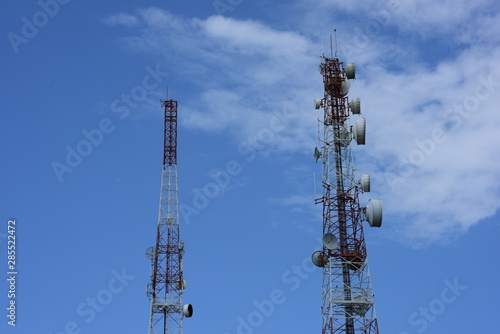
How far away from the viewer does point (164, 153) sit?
107875mm

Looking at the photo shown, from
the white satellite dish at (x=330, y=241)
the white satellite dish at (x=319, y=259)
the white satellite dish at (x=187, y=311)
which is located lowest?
the white satellite dish at (x=319, y=259)

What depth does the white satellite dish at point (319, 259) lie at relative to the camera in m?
81.8

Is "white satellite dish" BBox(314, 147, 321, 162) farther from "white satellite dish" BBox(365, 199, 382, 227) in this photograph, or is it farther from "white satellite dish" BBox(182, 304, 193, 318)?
"white satellite dish" BBox(182, 304, 193, 318)

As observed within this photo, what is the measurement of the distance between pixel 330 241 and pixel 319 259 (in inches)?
113

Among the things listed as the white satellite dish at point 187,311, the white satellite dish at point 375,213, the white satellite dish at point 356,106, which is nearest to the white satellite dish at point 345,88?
the white satellite dish at point 356,106

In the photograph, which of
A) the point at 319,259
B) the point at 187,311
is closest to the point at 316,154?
the point at 319,259

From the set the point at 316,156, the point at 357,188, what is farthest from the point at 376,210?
the point at 316,156

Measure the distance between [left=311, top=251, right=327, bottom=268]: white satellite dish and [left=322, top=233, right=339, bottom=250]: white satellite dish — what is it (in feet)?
7.19

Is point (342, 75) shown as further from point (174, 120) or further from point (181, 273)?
point (181, 273)

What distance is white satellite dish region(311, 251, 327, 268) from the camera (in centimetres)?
8175

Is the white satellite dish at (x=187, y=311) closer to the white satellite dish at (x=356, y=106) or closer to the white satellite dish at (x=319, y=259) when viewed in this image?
the white satellite dish at (x=319, y=259)

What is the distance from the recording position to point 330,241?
80.1m

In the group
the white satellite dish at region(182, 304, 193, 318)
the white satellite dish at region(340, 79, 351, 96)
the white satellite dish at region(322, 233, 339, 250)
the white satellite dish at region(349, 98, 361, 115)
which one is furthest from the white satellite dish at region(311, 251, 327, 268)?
the white satellite dish at region(182, 304, 193, 318)

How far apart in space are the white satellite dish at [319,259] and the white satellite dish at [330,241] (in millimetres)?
2192
